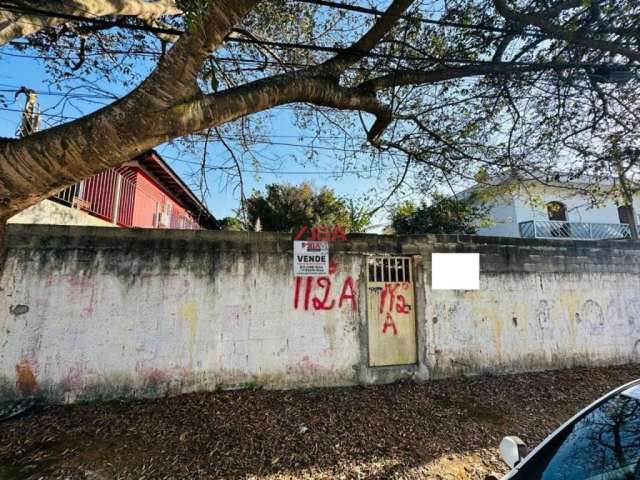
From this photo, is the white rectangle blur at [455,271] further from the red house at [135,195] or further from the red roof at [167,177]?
the red roof at [167,177]

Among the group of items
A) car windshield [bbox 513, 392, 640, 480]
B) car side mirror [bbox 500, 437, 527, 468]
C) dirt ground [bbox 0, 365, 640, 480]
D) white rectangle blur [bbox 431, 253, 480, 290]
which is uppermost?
white rectangle blur [bbox 431, 253, 480, 290]

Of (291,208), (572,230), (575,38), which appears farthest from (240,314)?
(572,230)

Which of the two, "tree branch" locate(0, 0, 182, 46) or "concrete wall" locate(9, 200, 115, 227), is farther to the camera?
"concrete wall" locate(9, 200, 115, 227)

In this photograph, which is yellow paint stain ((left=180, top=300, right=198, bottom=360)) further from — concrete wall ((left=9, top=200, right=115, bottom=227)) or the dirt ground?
concrete wall ((left=9, top=200, right=115, bottom=227))

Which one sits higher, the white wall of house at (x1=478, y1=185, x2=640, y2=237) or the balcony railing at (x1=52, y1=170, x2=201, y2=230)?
the white wall of house at (x1=478, y1=185, x2=640, y2=237)

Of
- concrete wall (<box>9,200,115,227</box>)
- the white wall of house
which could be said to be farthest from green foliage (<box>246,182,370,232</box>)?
concrete wall (<box>9,200,115,227</box>)

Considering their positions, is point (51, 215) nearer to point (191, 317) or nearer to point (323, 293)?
point (191, 317)

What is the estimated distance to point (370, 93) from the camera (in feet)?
11.4

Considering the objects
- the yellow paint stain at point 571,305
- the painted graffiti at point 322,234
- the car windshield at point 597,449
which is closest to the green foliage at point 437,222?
the yellow paint stain at point 571,305

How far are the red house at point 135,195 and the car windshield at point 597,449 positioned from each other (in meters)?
4.61

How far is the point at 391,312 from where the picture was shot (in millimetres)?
4551

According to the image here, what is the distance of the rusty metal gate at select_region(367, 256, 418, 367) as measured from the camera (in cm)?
444

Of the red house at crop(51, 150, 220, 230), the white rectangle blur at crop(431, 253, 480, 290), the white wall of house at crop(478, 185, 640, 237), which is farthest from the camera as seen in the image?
the white wall of house at crop(478, 185, 640, 237)

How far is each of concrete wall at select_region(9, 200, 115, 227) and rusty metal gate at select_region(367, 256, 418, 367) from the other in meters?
4.53
